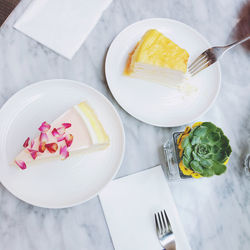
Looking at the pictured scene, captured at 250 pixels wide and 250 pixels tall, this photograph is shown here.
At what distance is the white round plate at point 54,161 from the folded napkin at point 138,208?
0.08 m

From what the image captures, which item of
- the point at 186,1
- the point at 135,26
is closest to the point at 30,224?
the point at 135,26

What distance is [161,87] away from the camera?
987 mm

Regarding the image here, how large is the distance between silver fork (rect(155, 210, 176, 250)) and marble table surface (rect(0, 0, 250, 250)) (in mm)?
70

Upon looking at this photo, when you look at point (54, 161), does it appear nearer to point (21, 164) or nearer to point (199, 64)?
point (21, 164)

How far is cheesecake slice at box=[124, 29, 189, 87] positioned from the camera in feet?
3.05

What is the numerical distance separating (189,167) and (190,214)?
239mm

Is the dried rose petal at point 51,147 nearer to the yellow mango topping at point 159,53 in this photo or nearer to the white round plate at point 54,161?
the white round plate at point 54,161

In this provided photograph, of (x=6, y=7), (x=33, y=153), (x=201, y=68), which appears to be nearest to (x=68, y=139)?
(x=33, y=153)

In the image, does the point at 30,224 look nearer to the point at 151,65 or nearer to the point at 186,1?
the point at 151,65

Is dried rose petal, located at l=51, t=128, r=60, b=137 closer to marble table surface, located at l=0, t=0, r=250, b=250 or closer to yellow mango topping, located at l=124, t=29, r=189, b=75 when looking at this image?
marble table surface, located at l=0, t=0, r=250, b=250

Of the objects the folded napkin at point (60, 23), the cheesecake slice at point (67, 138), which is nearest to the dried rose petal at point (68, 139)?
the cheesecake slice at point (67, 138)

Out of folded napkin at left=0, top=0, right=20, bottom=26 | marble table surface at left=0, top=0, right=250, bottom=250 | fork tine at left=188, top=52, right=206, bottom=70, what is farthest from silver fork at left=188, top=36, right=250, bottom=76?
folded napkin at left=0, top=0, right=20, bottom=26

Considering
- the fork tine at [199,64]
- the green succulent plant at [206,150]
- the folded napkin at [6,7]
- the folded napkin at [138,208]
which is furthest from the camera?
the folded napkin at [6,7]

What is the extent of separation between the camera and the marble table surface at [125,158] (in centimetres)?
83
